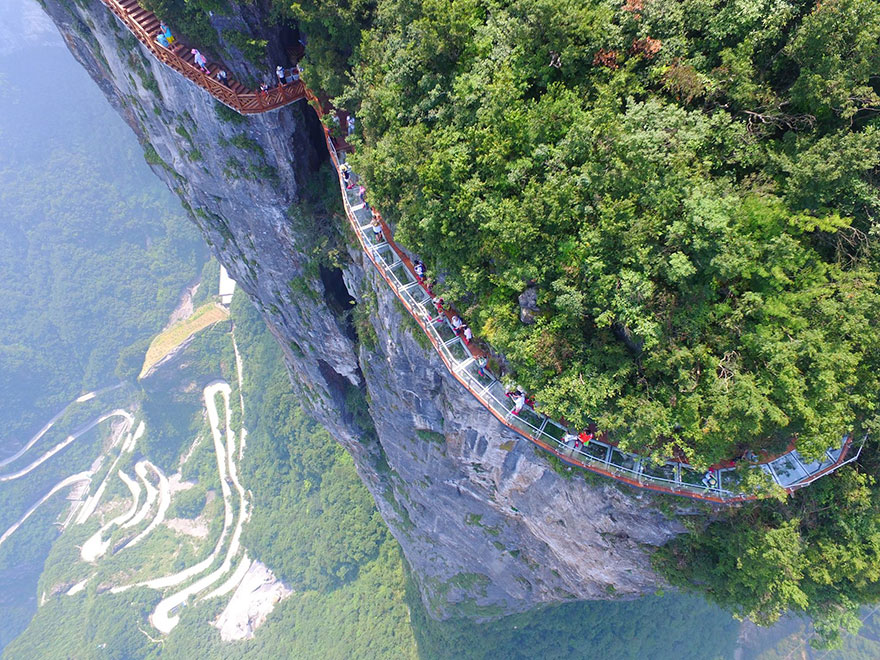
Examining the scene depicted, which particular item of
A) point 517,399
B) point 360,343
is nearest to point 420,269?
point 517,399

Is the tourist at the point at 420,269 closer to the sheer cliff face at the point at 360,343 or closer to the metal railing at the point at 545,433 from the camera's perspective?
the metal railing at the point at 545,433

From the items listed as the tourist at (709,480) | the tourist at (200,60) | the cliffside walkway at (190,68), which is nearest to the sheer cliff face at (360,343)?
the cliffside walkway at (190,68)

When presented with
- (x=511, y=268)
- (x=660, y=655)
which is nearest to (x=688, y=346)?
(x=511, y=268)

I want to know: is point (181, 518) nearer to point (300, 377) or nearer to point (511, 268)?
point (300, 377)

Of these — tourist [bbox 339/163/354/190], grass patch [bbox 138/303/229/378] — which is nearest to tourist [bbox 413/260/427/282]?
tourist [bbox 339/163/354/190]

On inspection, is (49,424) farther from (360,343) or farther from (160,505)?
(360,343)
